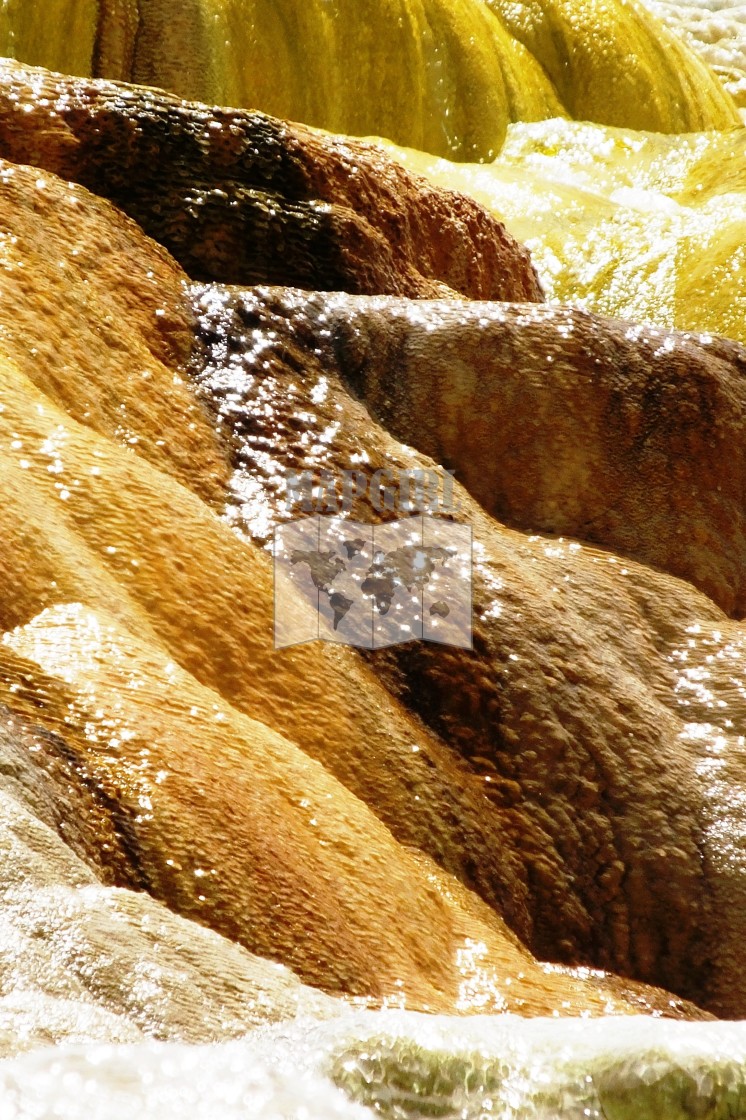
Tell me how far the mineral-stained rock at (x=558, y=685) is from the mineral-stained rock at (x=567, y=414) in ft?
0.06

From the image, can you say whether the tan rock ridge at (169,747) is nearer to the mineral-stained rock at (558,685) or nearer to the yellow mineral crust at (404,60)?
the mineral-stained rock at (558,685)

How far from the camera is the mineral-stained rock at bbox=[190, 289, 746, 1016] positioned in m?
3.35

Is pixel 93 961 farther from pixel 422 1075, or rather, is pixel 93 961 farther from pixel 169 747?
pixel 169 747

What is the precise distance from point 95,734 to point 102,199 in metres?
2.18

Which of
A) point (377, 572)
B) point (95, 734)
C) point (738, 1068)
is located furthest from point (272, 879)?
point (377, 572)

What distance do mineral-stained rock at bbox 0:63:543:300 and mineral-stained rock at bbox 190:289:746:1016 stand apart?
50 centimetres

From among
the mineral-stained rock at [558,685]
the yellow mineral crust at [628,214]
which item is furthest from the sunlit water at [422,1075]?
the yellow mineral crust at [628,214]

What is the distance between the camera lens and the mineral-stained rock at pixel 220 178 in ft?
13.8

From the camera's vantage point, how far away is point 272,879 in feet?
7.45

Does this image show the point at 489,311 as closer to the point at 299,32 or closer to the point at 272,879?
the point at 272,879

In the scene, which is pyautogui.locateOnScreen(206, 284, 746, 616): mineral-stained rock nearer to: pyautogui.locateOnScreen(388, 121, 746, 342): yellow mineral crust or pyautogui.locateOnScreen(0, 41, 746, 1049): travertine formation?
pyautogui.locateOnScreen(0, 41, 746, 1049): travertine formation

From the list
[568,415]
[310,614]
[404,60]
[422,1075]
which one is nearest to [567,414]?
[568,415]

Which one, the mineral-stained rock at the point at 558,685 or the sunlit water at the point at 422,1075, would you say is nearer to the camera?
the sunlit water at the point at 422,1075

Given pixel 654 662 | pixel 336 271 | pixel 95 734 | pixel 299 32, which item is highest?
pixel 299 32
